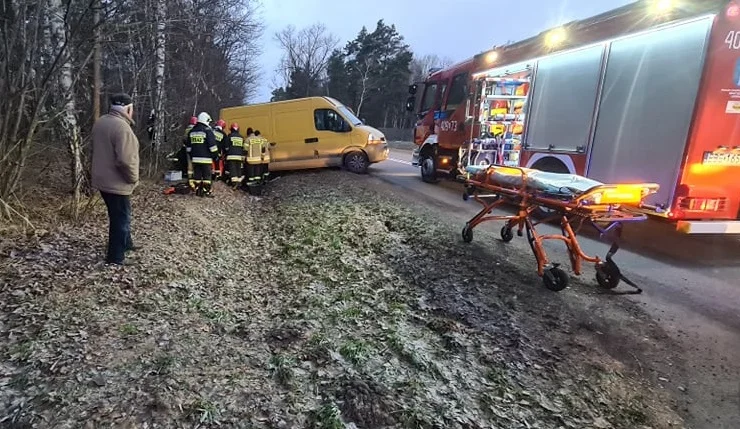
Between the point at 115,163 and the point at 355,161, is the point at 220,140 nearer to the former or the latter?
the point at 355,161

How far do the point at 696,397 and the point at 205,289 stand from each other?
13.6 feet

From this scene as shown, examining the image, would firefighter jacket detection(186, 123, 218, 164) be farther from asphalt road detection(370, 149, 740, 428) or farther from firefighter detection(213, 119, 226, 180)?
asphalt road detection(370, 149, 740, 428)

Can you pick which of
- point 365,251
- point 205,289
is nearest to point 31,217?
point 205,289

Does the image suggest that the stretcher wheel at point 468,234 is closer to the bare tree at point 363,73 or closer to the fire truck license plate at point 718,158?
the fire truck license plate at point 718,158

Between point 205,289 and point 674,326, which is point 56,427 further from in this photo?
point 674,326

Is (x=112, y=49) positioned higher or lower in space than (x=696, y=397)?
higher

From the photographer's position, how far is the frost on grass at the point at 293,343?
8.07 ft

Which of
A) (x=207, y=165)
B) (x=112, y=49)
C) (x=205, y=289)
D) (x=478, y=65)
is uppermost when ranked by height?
(x=478, y=65)

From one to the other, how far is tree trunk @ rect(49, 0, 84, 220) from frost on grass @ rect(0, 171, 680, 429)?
33.2 inches

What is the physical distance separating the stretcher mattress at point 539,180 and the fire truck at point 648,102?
1.70m

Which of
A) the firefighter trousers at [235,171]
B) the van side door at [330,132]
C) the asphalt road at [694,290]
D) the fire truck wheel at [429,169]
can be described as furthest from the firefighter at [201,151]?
the fire truck wheel at [429,169]

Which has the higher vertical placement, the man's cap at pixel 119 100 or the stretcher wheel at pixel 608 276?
the man's cap at pixel 119 100

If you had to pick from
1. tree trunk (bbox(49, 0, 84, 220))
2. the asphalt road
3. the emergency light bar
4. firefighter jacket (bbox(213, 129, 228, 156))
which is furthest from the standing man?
the emergency light bar

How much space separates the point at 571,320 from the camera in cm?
389
